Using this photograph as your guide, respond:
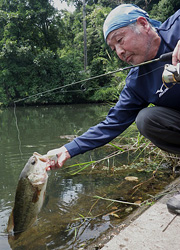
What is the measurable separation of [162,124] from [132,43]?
2.26 ft

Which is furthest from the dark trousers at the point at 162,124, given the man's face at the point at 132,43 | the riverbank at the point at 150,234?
the riverbank at the point at 150,234

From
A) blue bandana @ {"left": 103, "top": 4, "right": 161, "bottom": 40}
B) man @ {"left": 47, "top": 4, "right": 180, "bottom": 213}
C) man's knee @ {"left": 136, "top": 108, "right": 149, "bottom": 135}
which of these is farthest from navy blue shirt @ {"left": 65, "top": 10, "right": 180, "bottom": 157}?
blue bandana @ {"left": 103, "top": 4, "right": 161, "bottom": 40}

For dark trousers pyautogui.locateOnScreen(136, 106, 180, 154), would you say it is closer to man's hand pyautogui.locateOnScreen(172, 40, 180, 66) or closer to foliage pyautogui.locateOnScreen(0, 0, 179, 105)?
man's hand pyautogui.locateOnScreen(172, 40, 180, 66)

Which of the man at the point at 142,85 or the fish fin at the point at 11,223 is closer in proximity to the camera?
the man at the point at 142,85

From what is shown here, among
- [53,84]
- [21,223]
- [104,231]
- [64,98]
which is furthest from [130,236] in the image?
[53,84]

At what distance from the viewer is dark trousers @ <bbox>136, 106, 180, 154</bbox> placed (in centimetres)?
199

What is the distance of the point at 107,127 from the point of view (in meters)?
2.22

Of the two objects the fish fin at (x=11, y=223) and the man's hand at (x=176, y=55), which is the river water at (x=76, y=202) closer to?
the fish fin at (x=11, y=223)

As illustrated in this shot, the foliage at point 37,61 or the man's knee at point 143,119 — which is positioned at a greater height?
the man's knee at point 143,119

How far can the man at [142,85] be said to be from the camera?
1.89m

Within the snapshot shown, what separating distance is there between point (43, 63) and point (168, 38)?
21300 mm

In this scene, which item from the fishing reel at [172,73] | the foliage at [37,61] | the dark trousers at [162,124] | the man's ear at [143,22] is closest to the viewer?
the fishing reel at [172,73]

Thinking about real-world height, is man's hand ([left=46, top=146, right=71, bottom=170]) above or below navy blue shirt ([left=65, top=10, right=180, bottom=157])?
below

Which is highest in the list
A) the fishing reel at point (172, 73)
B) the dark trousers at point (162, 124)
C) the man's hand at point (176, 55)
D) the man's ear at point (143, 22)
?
the man's ear at point (143, 22)
